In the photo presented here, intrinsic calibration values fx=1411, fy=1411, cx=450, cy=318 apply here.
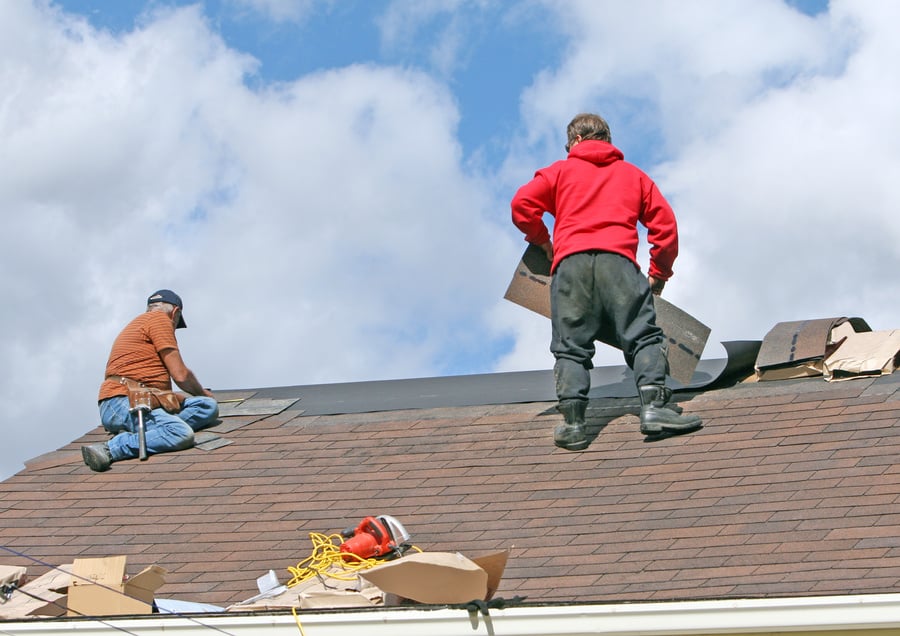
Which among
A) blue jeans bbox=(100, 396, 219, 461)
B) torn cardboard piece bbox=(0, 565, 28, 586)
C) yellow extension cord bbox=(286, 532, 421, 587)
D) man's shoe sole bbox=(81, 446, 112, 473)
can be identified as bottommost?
yellow extension cord bbox=(286, 532, 421, 587)

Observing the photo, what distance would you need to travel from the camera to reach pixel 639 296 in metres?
8.30

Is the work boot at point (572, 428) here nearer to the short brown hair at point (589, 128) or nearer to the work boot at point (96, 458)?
the short brown hair at point (589, 128)

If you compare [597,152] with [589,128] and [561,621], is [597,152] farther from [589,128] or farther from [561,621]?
[561,621]

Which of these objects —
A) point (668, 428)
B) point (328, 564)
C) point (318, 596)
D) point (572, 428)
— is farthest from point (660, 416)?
point (318, 596)

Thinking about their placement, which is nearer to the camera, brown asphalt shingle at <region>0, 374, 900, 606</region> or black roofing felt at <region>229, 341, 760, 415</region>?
→ brown asphalt shingle at <region>0, 374, 900, 606</region>

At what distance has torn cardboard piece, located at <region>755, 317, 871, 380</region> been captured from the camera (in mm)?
8633

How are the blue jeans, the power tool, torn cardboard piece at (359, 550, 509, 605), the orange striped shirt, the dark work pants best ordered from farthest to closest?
the orange striped shirt
the blue jeans
the dark work pants
the power tool
torn cardboard piece at (359, 550, 509, 605)

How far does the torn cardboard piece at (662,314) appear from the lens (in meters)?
8.70

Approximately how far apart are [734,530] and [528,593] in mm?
1048

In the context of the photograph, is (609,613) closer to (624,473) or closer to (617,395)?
(624,473)

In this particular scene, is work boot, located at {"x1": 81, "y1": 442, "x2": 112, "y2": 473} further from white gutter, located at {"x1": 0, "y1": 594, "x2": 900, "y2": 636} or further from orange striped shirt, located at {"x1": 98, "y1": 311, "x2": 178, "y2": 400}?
white gutter, located at {"x1": 0, "y1": 594, "x2": 900, "y2": 636}

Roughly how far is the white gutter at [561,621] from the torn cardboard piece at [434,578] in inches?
3.3

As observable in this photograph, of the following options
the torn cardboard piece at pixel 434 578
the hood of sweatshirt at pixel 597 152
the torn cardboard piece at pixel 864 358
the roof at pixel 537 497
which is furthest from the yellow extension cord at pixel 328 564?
the torn cardboard piece at pixel 864 358

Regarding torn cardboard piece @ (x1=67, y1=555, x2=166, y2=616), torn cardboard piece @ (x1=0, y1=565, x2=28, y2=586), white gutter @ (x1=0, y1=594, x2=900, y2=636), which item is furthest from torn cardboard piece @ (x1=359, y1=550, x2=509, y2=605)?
torn cardboard piece @ (x1=0, y1=565, x2=28, y2=586)
